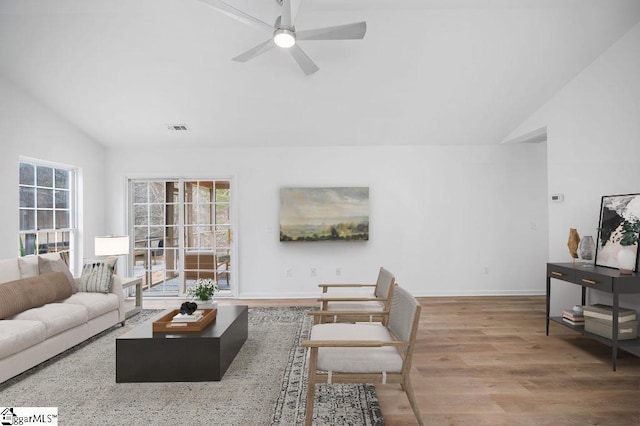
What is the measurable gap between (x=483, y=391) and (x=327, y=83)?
12.0 feet

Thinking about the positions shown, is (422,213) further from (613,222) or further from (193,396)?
(193,396)

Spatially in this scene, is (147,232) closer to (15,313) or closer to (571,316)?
(15,313)

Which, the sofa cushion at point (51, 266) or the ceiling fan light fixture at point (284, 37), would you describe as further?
the sofa cushion at point (51, 266)

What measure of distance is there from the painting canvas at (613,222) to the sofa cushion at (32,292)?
18.6ft

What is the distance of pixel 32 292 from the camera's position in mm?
3498

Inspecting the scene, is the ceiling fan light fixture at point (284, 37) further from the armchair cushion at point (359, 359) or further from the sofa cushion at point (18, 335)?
the sofa cushion at point (18, 335)

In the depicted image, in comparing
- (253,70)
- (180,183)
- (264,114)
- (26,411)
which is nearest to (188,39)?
(253,70)

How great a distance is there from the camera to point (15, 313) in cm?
331

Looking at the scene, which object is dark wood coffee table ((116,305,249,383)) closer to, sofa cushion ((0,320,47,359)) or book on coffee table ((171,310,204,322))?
book on coffee table ((171,310,204,322))

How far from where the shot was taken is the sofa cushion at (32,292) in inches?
128

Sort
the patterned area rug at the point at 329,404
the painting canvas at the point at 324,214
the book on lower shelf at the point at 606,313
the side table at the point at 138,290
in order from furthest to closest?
the painting canvas at the point at 324,214 < the side table at the point at 138,290 < the book on lower shelf at the point at 606,313 < the patterned area rug at the point at 329,404

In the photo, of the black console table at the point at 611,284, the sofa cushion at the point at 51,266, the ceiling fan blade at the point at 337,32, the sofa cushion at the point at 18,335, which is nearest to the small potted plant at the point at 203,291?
the sofa cushion at the point at 18,335

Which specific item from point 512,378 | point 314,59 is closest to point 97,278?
point 314,59

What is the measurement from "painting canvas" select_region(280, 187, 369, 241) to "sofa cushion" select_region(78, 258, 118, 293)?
244cm
